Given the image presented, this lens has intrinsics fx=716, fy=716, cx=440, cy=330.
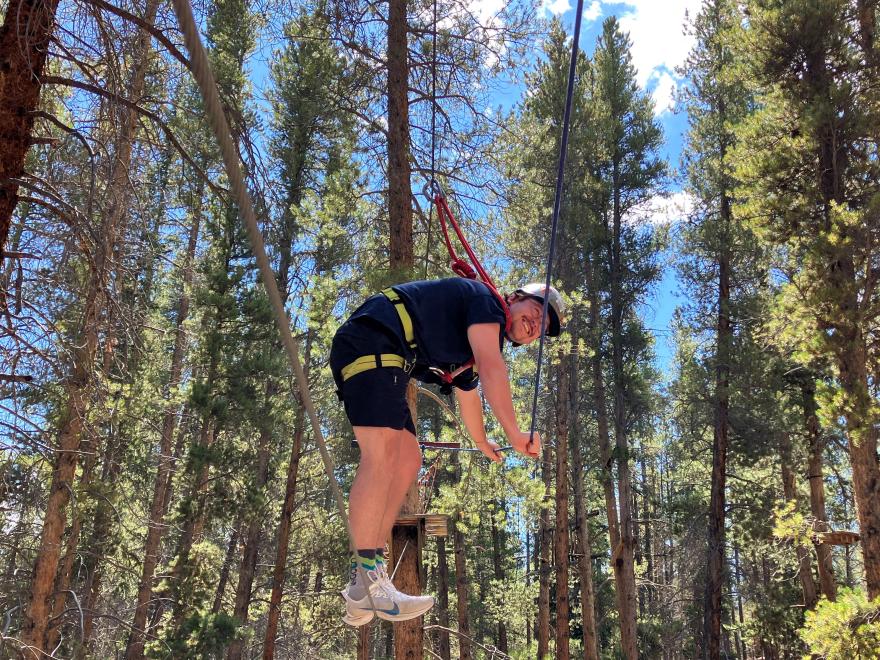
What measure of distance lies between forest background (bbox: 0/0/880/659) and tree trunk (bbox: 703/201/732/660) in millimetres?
64

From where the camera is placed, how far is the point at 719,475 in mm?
14781

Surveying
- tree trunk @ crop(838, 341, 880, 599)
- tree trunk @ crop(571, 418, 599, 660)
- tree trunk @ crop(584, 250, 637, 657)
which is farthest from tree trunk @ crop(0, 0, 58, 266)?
tree trunk @ crop(571, 418, 599, 660)

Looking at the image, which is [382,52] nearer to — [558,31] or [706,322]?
[558,31]

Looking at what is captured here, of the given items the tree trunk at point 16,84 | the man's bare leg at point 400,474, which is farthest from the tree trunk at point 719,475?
the tree trunk at point 16,84

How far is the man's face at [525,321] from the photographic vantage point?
2859mm

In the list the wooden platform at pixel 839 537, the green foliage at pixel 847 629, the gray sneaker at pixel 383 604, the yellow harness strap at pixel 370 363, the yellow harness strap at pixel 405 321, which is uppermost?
the yellow harness strap at pixel 405 321

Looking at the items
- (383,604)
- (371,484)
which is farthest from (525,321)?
(383,604)

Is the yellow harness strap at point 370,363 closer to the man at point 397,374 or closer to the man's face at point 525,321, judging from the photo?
the man at point 397,374

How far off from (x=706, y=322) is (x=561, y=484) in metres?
5.63

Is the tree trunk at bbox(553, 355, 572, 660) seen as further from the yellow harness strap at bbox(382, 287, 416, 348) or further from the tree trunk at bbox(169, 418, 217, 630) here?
the yellow harness strap at bbox(382, 287, 416, 348)

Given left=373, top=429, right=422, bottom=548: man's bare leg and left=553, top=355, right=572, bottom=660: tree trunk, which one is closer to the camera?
left=373, top=429, right=422, bottom=548: man's bare leg

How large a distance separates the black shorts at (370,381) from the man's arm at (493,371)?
0.27m

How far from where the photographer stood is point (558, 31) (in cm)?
1562

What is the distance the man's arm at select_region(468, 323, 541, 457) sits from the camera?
2.54 m
